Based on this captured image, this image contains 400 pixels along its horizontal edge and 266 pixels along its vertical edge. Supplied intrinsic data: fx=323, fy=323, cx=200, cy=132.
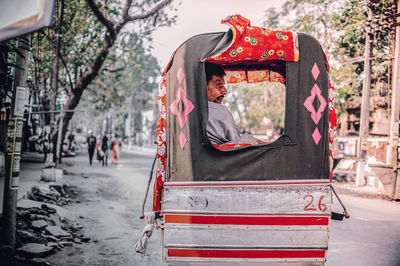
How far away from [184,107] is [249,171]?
798 millimetres

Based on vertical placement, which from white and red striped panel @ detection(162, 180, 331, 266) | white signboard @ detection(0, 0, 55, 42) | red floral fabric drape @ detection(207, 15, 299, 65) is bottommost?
white and red striped panel @ detection(162, 180, 331, 266)

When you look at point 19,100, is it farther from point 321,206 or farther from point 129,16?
point 129,16

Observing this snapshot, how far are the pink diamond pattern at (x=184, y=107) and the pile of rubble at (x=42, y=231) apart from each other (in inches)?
113

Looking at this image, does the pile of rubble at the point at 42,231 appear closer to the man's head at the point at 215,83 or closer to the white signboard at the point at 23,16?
the man's head at the point at 215,83

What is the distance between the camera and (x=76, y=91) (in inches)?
498

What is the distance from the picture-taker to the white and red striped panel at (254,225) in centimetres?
263

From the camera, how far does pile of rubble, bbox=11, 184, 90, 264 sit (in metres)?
4.43

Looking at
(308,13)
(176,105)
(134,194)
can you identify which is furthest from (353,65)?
(176,105)

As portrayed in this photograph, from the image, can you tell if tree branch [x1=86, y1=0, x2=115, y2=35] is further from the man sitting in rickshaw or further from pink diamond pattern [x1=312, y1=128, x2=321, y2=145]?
pink diamond pattern [x1=312, y1=128, x2=321, y2=145]

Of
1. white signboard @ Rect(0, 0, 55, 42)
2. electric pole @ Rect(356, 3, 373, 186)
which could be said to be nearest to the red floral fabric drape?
white signboard @ Rect(0, 0, 55, 42)

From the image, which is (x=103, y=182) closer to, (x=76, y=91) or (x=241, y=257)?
(x=76, y=91)

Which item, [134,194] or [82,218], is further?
[134,194]

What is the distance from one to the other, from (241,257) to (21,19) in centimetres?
225

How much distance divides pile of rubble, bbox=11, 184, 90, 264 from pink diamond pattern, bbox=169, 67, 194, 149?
287 centimetres
